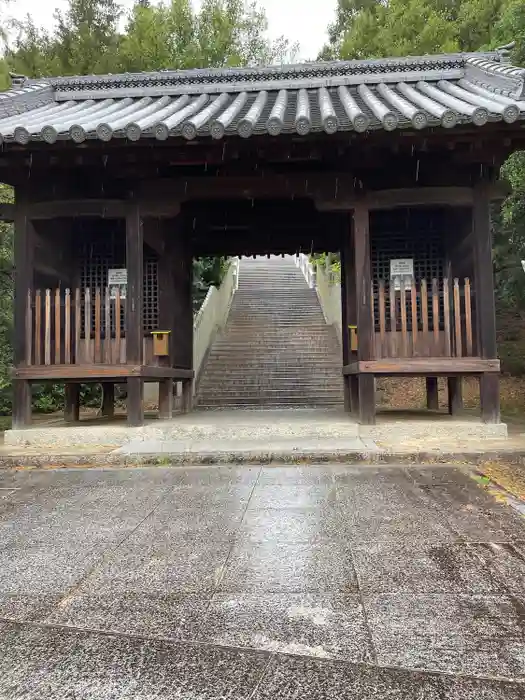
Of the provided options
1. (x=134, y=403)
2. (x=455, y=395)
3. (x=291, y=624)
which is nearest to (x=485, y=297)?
(x=455, y=395)

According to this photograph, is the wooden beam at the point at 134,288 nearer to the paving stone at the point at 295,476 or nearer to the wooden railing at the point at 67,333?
the wooden railing at the point at 67,333

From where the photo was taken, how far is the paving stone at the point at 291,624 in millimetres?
1663

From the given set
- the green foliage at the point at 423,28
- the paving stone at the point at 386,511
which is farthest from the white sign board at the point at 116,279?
the green foliage at the point at 423,28

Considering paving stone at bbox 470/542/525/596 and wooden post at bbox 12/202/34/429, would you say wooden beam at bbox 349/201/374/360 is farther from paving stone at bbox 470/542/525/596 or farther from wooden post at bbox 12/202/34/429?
wooden post at bbox 12/202/34/429

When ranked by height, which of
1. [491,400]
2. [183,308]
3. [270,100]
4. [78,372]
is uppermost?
[270,100]

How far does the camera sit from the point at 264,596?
205 centimetres

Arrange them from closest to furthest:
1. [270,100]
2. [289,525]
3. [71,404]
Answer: [289,525], [270,100], [71,404]

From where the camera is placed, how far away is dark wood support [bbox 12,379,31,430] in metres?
6.14

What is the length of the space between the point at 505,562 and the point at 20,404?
5.62 meters

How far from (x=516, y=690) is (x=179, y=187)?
5904mm

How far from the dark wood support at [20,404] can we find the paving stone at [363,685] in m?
5.47

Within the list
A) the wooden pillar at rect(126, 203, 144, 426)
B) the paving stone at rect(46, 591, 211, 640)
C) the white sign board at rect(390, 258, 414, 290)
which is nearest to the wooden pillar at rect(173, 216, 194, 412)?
the wooden pillar at rect(126, 203, 144, 426)

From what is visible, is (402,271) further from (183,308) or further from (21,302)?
(21,302)

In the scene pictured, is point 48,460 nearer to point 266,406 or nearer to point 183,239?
point 183,239
